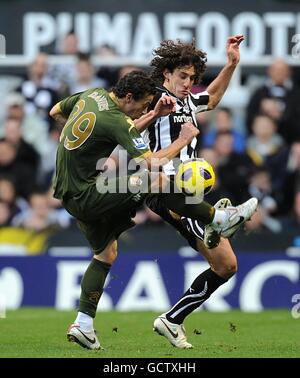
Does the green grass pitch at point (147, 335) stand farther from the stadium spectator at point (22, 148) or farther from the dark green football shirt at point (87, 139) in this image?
the stadium spectator at point (22, 148)

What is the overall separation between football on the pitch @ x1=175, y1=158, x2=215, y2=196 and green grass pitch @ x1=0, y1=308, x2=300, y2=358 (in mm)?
1374

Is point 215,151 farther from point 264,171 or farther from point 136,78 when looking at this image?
point 136,78

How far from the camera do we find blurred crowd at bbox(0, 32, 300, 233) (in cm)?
1547

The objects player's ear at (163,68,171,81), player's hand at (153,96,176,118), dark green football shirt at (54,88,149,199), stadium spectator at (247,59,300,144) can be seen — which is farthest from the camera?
stadium spectator at (247,59,300,144)

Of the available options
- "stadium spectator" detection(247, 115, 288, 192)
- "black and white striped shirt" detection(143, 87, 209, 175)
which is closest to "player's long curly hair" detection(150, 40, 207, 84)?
"black and white striped shirt" detection(143, 87, 209, 175)

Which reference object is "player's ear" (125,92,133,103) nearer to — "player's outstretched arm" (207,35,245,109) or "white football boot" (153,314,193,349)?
"player's outstretched arm" (207,35,245,109)

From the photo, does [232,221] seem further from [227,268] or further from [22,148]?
[22,148]

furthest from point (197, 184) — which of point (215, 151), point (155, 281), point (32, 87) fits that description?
point (32, 87)

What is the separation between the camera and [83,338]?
8984mm

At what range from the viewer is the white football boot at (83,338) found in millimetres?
8977

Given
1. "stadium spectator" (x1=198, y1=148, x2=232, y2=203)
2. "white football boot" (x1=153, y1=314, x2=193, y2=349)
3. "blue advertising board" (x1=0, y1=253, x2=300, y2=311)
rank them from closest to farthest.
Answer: "white football boot" (x1=153, y1=314, x2=193, y2=349) → "blue advertising board" (x1=0, y1=253, x2=300, y2=311) → "stadium spectator" (x1=198, y1=148, x2=232, y2=203)

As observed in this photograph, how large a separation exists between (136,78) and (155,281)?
5.67 metres

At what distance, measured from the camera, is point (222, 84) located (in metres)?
10.1

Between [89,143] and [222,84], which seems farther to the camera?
[222,84]
